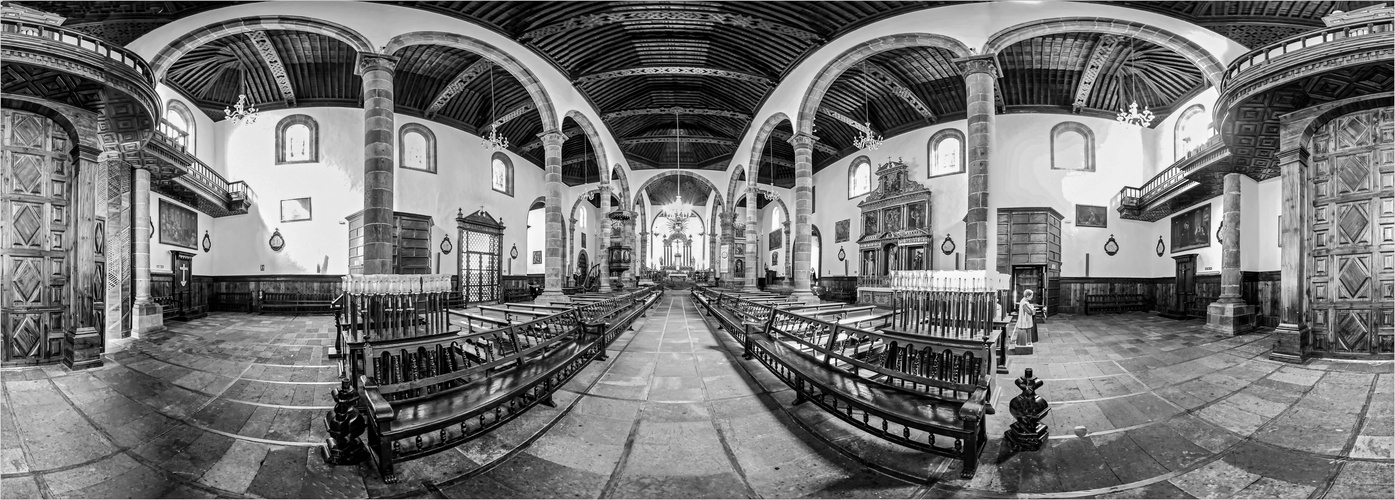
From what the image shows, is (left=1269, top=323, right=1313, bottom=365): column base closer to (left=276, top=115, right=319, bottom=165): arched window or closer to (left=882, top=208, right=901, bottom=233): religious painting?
(left=882, top=208, right=901, bottom=233): religious painting

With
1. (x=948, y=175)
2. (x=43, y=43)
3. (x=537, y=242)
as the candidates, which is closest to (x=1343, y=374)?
(x=948, y=175)

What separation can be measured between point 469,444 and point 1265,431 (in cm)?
573

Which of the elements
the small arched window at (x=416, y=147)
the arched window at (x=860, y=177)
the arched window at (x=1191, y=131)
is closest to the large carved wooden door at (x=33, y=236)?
the small arched window at (x=416, y=147)

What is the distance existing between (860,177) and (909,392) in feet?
56.7

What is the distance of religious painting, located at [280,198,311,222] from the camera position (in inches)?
442

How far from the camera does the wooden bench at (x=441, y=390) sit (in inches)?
102

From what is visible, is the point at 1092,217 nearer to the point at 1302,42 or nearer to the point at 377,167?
the point at 1302,42

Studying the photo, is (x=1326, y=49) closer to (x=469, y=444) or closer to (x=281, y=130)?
(x=469, y=444)

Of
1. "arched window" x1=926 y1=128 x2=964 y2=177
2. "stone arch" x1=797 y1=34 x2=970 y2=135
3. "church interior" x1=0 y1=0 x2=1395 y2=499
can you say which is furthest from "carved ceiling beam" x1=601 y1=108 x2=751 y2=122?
"arched window" x1=926 y1=128 x2=964 y2=177

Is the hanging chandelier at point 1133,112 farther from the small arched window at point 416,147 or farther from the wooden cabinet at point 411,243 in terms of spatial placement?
the wooden cabinet at point 411,243

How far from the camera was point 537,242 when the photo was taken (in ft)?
77.3

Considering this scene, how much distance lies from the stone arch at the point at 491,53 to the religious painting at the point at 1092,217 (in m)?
15.7

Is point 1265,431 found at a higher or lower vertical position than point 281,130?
lower

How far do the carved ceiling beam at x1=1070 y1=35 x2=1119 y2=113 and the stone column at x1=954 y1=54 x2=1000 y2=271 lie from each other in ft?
14.7
